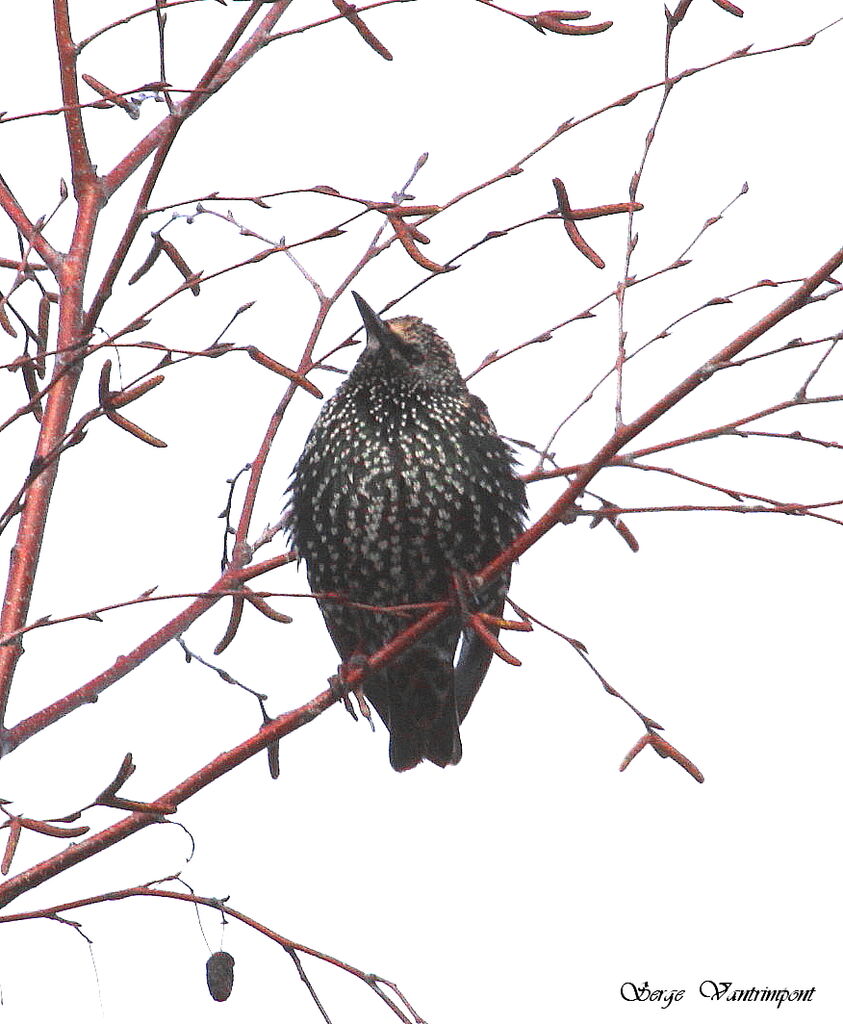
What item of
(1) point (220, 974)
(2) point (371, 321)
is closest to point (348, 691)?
(1) point (220, 974)

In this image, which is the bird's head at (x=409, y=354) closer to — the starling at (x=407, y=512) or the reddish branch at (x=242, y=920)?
the starling at (x=407, y=512)

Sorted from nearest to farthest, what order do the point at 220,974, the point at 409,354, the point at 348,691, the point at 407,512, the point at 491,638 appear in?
the point at 491,638 → the point at 220,974 → the point at 348,691 → the point at 407,512 → the point at 409,354

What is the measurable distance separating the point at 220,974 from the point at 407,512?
1.70 m

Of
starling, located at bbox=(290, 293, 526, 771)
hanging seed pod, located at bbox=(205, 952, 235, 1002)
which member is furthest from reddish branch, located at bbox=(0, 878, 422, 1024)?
starling, located at bbox=(290, 293, 526, 771)

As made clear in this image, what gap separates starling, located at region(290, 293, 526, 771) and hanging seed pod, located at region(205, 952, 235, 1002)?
52.6 inches

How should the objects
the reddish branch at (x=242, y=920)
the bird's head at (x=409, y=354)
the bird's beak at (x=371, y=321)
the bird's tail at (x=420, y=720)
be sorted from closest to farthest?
the reddish branch at (x=242, y=920)
the bird's beak at (x=371, y=321)
the bird's head at (x=409, y=354)
the bird's tail at (x=420, y=720)

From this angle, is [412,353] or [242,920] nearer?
[242,920]

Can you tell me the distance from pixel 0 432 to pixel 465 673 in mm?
2761

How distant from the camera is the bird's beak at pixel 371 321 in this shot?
434 centimetres

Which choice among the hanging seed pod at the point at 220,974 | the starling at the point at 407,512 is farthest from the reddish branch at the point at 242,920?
the starling at the point at 407,512

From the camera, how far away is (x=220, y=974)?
115 inches

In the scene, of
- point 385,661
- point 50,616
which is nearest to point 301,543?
point 385,661

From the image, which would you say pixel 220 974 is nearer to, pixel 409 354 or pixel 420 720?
pixel 420 720

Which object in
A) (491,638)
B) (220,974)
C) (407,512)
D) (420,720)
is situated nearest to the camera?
(491,638)
